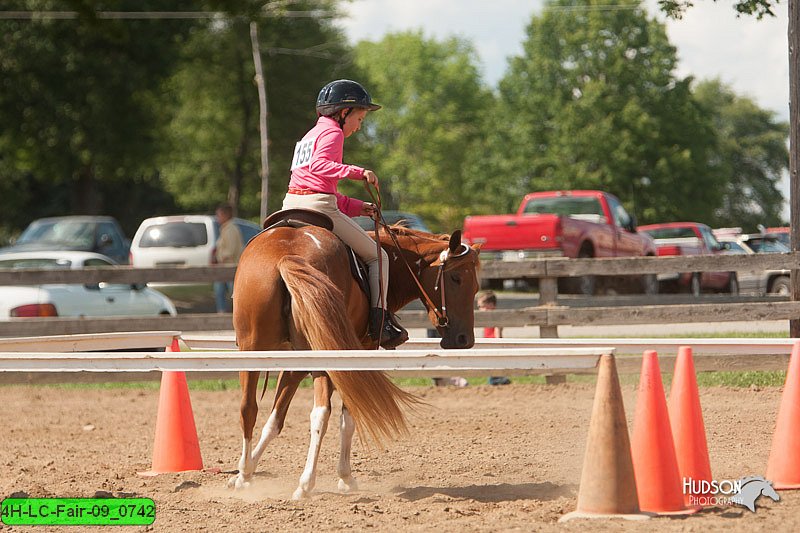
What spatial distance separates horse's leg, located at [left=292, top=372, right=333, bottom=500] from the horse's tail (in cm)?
17

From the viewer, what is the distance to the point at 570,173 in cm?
6069

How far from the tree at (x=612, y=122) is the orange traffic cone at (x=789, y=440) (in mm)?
53245

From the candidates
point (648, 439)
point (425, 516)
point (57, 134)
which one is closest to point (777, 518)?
point (648, 439)

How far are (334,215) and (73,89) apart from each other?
122ft

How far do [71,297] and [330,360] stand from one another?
1122 cm

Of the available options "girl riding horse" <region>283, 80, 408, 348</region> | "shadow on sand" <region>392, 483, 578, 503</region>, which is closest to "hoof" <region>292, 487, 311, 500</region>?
"shadow on sand" <region>392, 483, 578, 503</region>

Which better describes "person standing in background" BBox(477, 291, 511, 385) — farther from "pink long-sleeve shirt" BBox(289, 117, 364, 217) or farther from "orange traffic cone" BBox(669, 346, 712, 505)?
"orange traffic cone" BBox(669, 346, 712, 505)

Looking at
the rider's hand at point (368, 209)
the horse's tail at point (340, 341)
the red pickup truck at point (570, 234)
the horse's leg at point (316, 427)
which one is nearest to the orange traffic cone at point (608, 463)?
the horse's tail at point (340, 341)

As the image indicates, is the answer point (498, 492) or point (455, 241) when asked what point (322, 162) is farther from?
point (498, 492)

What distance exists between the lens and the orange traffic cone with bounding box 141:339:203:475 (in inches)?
305

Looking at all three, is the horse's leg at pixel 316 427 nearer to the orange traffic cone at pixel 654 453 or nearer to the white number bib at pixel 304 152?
the white number bib at pixel 304 152

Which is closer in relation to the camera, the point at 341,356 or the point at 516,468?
the point at 341,356

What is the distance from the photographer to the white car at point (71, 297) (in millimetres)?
15055

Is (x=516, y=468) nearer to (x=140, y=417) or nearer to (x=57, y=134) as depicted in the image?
(x=140, y=417)
